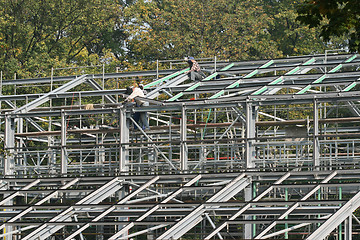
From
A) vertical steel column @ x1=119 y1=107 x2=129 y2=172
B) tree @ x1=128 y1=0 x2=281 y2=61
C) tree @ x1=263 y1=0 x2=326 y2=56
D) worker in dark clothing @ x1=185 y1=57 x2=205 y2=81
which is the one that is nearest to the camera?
vertical steel column @ x1=119 y1=107 x2=129 y2=172

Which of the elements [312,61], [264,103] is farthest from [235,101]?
[312,61]

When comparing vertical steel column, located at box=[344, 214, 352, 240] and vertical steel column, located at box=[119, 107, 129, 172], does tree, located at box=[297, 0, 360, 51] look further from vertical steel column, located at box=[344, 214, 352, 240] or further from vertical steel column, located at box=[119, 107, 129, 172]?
vertical steel column, located at box=[119, 107, 129, 172]

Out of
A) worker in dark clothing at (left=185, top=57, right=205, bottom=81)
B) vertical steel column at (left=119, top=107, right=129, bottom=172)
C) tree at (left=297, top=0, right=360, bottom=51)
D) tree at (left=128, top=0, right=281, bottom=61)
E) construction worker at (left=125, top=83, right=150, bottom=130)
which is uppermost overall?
tree at (left=128, top=0, right=281, bottom=61)

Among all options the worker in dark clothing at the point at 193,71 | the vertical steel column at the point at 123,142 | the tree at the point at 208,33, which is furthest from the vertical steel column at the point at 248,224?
the tree at the point at 208,33

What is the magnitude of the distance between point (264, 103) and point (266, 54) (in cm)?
2666

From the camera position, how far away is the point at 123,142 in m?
22.9

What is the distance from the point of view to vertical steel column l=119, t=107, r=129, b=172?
22.7 m

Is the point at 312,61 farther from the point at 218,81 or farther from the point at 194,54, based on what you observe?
the point at 194,54

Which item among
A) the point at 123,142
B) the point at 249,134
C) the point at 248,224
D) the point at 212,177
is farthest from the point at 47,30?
the point at 248,224

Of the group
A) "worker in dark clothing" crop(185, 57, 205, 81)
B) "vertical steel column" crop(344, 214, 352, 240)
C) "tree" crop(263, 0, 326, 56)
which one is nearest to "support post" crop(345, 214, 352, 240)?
"vertical steel column" crop(344, 214, 352, 240)

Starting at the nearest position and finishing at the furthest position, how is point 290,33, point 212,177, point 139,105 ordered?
point 212,177 → point 139,105 → point 290,33

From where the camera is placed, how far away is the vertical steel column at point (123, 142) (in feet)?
74.4

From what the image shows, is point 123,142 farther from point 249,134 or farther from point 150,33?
point 150,33

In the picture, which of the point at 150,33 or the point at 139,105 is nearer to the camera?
the point at 139,105
